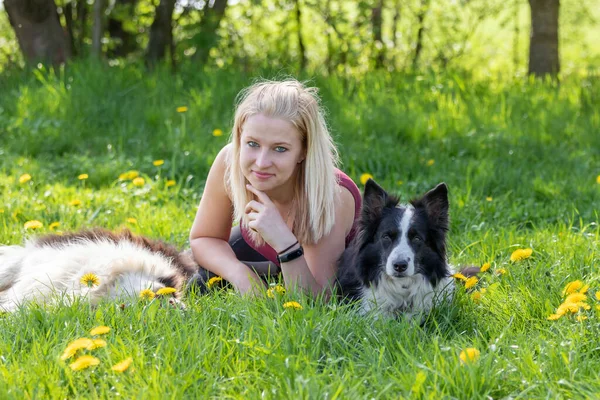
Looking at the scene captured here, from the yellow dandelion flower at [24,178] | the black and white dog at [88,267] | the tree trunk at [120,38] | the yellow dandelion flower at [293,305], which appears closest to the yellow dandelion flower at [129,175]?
the yellow dandelion flower at [24,178]

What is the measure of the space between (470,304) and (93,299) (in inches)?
65.5

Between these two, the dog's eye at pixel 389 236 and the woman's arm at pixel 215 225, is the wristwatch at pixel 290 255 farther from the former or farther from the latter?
the dog's eye at pixel 389 236

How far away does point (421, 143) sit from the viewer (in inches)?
243

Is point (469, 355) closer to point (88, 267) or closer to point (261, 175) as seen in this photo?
point (261, 175)

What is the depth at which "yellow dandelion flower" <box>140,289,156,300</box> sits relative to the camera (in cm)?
300

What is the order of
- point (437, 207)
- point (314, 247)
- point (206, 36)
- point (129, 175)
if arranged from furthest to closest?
point (206, 36), point (129, 175), point (314, 247), point (437, 207)

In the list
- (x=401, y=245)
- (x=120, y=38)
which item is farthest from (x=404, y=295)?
(x=120, y=38)

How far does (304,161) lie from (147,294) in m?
0.99

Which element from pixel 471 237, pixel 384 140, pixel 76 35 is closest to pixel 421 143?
pixel 384 140

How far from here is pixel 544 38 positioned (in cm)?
812

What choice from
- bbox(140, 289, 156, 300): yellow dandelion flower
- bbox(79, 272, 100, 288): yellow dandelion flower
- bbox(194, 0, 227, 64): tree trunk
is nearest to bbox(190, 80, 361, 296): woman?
bbox(140, 289, 156, 300): yellow dandelion flower

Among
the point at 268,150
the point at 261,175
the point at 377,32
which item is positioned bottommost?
the point at 261,175

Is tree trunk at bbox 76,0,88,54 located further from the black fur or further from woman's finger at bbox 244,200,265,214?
the black fur

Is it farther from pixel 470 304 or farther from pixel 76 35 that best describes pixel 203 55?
pixel 470 304
